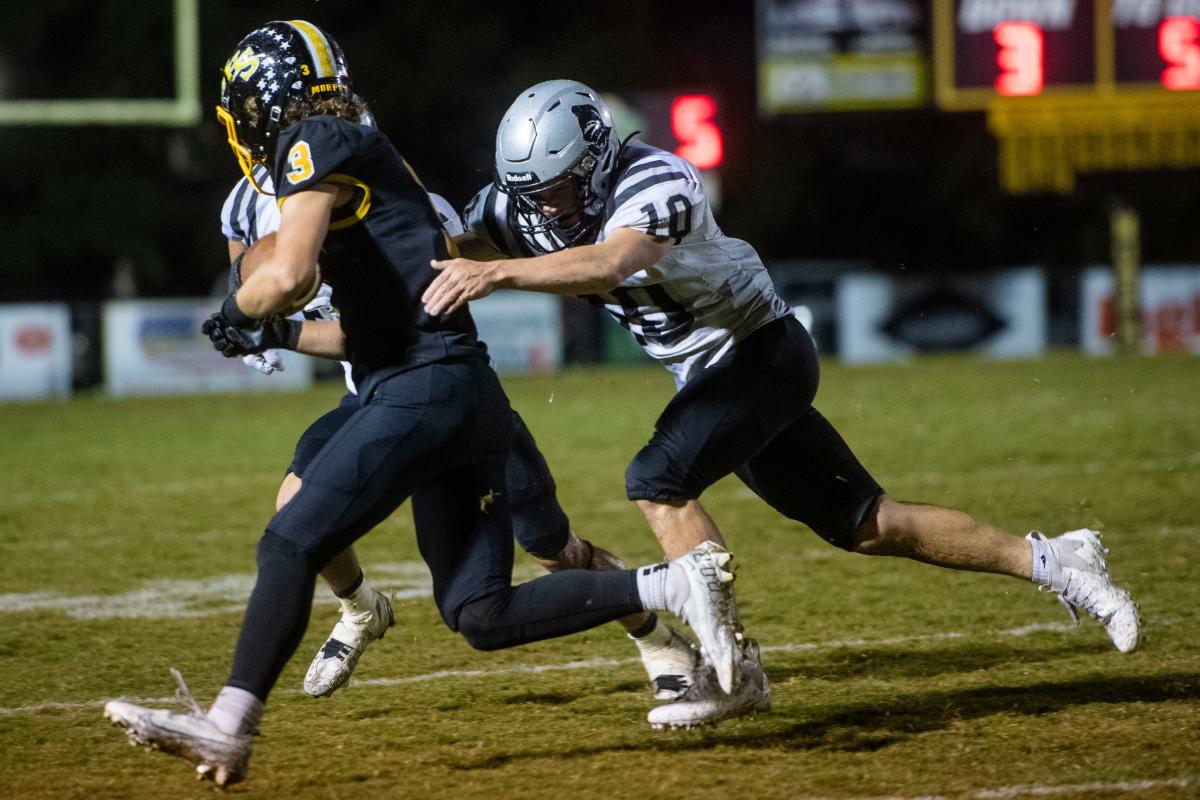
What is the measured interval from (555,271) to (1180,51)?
46.2ft

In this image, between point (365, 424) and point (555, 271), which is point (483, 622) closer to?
point (365, 424)

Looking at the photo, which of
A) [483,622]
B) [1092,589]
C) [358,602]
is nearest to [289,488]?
[358,602]

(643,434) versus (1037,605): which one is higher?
(1037,605)

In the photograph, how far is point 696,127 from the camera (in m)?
17.5

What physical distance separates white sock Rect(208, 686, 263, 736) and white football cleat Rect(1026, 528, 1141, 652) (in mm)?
2109

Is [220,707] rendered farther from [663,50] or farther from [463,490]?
[663,50]

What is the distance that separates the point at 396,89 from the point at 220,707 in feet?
86.4

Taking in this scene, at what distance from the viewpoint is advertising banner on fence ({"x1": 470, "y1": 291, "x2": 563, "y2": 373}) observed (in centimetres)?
1794

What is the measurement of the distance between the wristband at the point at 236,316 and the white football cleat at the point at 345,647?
1.12 metres

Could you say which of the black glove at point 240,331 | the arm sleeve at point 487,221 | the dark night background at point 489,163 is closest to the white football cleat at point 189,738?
the black glove at point 240,331

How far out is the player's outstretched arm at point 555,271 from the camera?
3.30 metres

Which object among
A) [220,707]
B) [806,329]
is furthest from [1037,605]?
[220,707]

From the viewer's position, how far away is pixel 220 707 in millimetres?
3248

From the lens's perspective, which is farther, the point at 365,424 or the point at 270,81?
the point at 270,81
